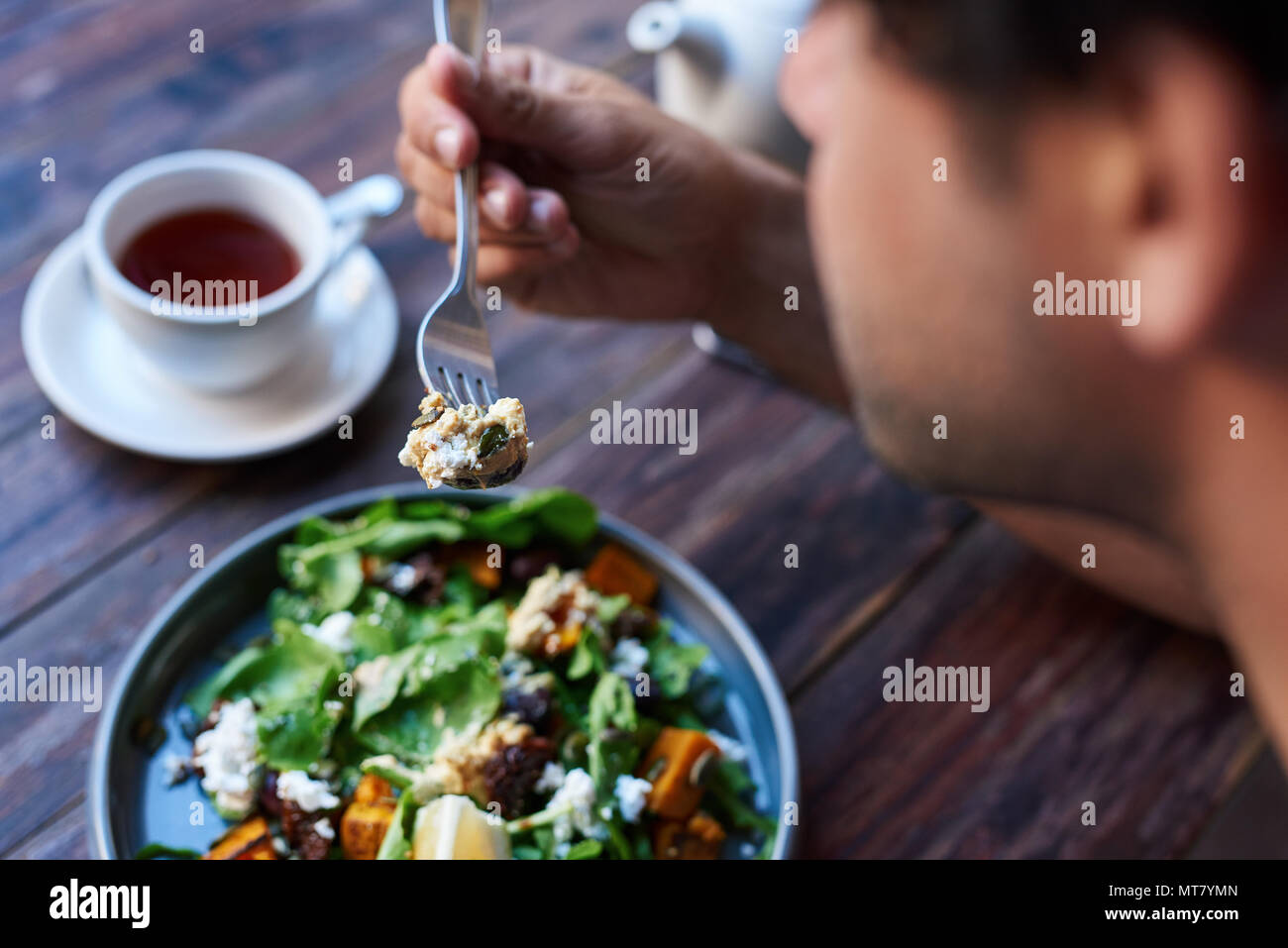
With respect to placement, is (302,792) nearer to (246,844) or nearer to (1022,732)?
(246,844)

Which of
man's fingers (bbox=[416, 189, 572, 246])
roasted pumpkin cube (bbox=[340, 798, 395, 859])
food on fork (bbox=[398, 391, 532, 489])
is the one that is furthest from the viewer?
man's fingers (bbox=[416, 189, 572, 246])

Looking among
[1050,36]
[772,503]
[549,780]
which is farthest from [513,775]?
[1050,36]

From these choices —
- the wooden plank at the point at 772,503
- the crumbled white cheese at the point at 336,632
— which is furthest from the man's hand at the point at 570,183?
the crumbled white cheese at the point at 336,632

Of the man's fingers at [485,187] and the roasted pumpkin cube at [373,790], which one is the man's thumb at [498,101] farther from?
the roasted pumpkin cube at [373,790]

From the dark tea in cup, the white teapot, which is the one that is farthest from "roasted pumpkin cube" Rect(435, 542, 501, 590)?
the white teapot

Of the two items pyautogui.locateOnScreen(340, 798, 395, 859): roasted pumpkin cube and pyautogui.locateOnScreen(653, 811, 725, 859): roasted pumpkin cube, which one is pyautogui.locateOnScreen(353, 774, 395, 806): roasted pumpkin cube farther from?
pyautogui.locateOnScreen(653, 811, 725, 859): roasted pumpkin cube
